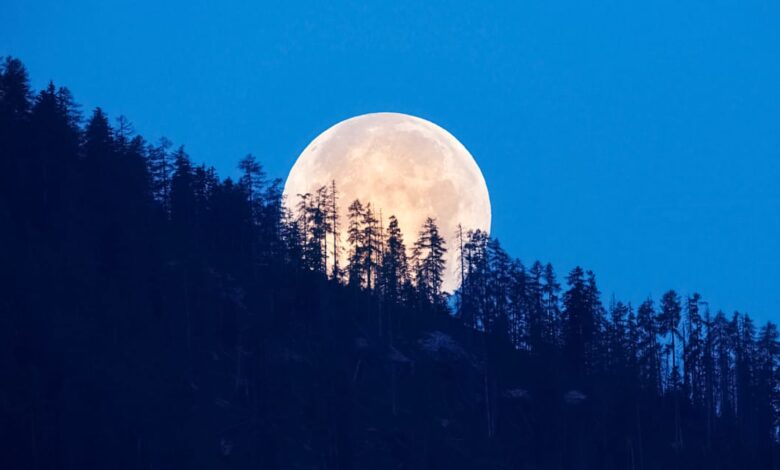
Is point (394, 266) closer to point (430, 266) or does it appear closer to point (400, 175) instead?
point (430, 266)

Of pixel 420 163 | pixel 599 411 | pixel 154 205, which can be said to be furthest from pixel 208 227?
pixel 599 411

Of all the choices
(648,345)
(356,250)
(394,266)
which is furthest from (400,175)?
(648,345)

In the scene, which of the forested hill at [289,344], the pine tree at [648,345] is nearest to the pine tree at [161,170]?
the forested hill at [289,344]

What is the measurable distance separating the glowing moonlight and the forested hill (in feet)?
5.45

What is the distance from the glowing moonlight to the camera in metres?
105

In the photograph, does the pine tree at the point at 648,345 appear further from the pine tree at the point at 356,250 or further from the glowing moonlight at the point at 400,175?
the pine tree at the point at 356,250

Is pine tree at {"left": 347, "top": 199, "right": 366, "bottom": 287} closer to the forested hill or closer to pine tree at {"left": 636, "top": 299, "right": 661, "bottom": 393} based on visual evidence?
the forested hill

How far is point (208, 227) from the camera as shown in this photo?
94562mm

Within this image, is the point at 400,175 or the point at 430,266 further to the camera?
the point at 400,175

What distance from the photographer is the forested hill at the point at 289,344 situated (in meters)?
68.5

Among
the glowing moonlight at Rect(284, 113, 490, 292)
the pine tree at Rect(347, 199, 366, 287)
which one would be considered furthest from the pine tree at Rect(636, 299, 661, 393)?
the pine tree at Rect(347, 199, 366, 287)

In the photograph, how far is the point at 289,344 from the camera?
273ft

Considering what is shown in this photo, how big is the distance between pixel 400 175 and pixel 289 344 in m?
26.7

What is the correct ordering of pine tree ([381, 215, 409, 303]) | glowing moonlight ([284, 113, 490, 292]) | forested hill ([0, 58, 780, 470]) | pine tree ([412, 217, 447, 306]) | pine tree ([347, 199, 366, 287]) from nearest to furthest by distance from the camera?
1. forested hill ([0, 58, 780, 470])
2. pine tree ([381, 215, 409, 303])
3. pine tree ([347, 199, 366, 287])
4. pine tree ([412, 217, 447, 306])
5. glowing moonlight ([284, 113, 490, 292])
